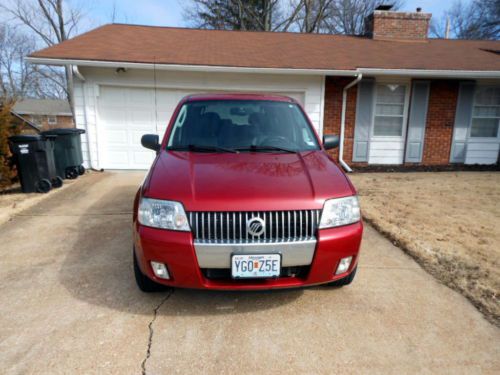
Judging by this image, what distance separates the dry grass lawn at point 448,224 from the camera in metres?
2.94

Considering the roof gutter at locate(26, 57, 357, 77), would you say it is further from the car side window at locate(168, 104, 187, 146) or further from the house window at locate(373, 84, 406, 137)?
the car side window at locate(168, 104, 187, 146)

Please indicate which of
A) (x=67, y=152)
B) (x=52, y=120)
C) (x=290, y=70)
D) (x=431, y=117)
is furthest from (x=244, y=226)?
(x=52, y=120)

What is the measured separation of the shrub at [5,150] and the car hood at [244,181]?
4940 millimetres

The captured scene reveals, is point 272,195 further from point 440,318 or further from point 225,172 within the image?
point 440,318

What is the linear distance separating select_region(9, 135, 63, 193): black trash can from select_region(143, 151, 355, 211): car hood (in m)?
4.39

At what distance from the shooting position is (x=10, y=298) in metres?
2.60

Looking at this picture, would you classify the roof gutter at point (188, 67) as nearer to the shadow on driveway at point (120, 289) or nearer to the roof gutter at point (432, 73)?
the roof gutter at point (432, 73)

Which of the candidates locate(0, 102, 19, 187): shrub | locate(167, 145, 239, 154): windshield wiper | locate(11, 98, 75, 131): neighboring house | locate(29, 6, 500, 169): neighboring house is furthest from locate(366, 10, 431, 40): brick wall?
locate(11, 98, 75, 131): neighboring house

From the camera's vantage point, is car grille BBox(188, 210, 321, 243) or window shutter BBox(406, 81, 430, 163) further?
window shutter BBox(406, 81, 430, 163)

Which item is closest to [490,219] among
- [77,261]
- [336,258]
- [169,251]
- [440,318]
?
[440,318]

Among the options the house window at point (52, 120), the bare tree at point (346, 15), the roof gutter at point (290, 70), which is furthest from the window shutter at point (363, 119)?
the house window at point (52, 120)

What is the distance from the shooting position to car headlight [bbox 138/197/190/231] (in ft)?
6.84

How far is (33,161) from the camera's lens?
5.83m

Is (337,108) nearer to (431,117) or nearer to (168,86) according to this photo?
(431,117)
